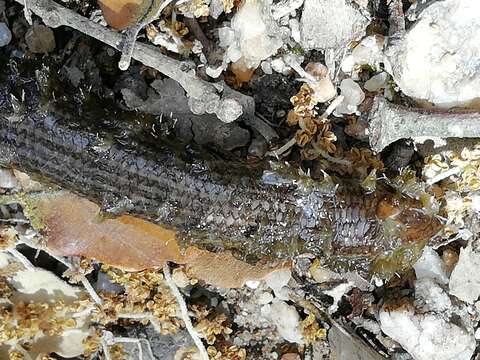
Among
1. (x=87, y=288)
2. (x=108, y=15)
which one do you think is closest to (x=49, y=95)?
(x=108, y=15)

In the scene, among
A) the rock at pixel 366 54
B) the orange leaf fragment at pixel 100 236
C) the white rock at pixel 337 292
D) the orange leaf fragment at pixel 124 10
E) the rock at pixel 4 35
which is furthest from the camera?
the white rock at pixel 337 292

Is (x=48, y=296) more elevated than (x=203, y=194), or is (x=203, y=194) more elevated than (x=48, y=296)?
(x=203, y=194)

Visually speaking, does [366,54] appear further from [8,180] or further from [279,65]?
[8,180]

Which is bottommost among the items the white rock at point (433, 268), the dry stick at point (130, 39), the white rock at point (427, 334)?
the white rock at point (427, 334)

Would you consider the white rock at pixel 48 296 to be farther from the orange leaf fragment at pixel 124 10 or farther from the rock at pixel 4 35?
the orange leaf fragment at pixel 124 10

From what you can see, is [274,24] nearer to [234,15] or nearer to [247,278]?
[234,15]

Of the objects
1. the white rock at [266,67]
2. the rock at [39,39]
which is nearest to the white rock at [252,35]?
the white rock at [266,67]

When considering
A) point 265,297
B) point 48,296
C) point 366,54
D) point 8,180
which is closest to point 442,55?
point 366,54
